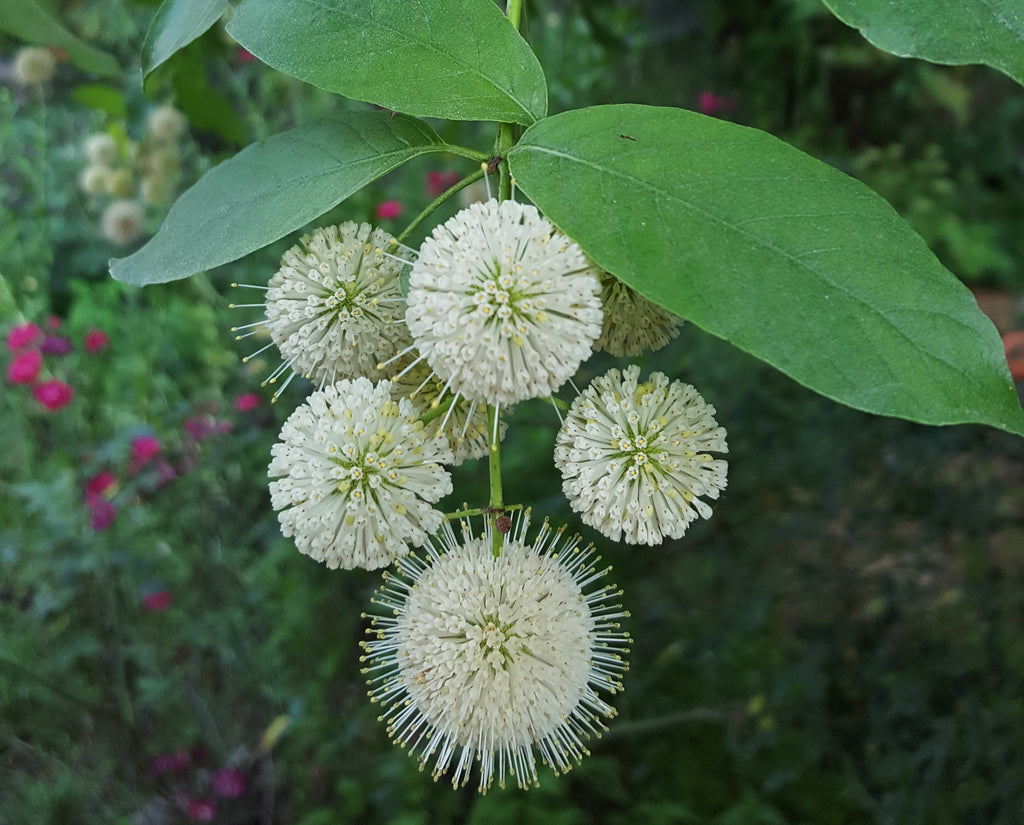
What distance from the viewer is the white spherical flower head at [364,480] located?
1.58 feet

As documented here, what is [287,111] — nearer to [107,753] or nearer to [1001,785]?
[107,753]

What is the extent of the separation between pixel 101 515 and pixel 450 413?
1.07 m

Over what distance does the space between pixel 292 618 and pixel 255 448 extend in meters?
0.34

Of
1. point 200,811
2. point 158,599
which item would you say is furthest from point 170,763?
point 158,599

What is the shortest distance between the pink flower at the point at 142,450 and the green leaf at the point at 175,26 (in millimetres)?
975

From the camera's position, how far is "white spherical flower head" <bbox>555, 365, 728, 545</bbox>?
48 centimetres

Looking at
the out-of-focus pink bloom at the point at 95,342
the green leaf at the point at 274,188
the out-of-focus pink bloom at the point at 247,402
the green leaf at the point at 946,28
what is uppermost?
the green leaf at the point at 946,28

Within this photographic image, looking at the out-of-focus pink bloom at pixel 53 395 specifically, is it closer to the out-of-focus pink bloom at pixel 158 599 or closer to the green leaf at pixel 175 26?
the out-of-focus pink bloom at pixel 158 599

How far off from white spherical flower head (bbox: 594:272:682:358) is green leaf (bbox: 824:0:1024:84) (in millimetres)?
168

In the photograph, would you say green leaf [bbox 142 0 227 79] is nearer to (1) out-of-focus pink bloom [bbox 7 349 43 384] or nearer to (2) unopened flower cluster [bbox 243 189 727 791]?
(2) unopened flower cluster [bbox 243 189 727 791]

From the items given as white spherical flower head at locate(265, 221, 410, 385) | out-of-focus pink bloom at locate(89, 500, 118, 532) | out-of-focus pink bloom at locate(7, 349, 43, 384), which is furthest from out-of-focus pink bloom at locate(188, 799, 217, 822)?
white spherical flower head at locate(265, 221, 410, 385)

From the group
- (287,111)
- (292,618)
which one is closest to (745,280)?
(292,618)

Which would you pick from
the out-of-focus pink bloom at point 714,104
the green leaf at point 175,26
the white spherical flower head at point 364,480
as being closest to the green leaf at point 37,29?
the green leaf at point 175,26

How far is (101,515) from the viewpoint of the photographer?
4.52ft
